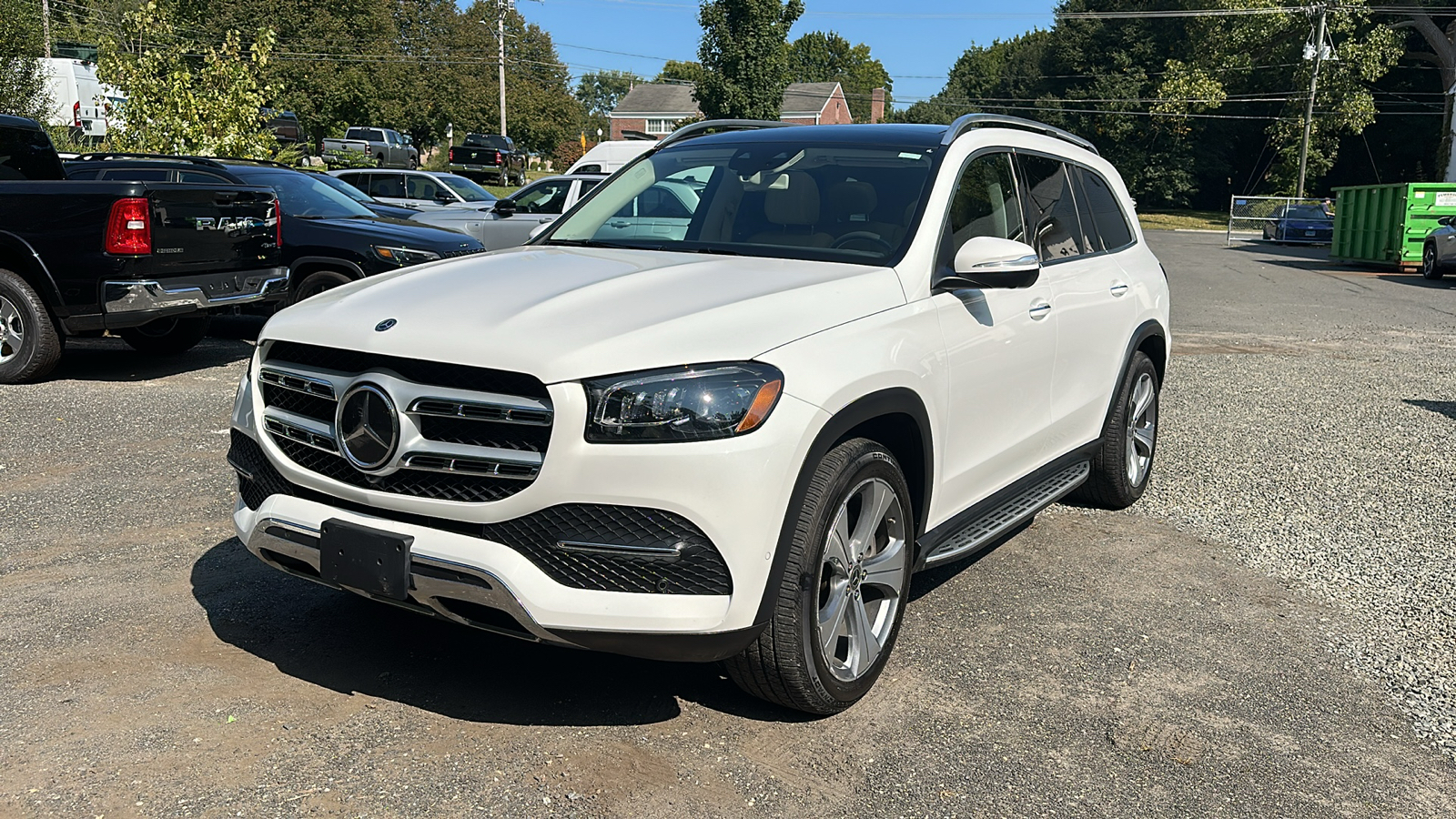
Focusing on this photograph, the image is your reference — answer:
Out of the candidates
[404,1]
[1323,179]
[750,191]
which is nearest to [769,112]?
[1323,179]

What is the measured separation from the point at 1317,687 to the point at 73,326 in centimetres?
818

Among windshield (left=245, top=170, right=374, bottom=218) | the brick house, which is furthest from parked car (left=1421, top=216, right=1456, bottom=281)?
the brick house

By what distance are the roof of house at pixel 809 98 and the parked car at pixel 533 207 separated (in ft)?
267

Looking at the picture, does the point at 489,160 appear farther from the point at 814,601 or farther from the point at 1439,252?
the point at 814,601

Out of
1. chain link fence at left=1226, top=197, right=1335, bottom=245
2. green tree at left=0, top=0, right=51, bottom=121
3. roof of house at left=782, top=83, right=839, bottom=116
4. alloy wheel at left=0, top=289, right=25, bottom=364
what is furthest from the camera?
roof of house at left=782, top=83, right=839, bottom=116

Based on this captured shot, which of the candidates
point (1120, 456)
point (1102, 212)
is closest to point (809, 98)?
point (1102, 212)

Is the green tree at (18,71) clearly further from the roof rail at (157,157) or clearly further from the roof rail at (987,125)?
the roof rail at (987,125)

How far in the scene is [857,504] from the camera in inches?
146

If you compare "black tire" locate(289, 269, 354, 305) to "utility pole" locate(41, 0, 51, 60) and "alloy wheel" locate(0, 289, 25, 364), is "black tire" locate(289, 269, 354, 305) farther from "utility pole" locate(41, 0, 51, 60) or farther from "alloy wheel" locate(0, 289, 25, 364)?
"utility pole" locate(41, 0, 51, 60)

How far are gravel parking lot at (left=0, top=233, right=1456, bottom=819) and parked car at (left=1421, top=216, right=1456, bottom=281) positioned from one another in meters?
19.2

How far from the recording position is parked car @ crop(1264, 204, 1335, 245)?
39188 mm

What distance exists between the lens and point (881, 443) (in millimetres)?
3867

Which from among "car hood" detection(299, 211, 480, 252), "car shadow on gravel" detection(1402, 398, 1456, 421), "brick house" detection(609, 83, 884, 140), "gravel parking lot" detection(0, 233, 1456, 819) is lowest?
"gravel parking lot" detection(0, 233, 1456, 819)

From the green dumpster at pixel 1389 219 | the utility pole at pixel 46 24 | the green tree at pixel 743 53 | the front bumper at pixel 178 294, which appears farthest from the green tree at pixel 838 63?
the front bumper at pixel 178 294
